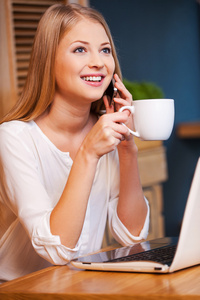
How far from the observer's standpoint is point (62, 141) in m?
1.72

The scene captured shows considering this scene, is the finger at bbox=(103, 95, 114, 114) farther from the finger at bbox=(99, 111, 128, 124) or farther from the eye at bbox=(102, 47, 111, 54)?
the finger at bbox=(99, 111, 128, 124)

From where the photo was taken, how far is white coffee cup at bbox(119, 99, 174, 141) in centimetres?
128

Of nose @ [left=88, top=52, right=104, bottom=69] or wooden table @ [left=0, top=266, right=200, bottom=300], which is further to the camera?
nose @ [left=88, top=52, right=104, bottom=69]

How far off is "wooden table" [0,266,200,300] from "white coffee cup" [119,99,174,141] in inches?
14.2

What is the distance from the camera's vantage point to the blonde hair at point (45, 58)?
159cm

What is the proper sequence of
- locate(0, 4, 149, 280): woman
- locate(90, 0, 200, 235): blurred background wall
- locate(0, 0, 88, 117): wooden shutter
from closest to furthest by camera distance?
1. locate(0, 4, 149, 280): woman
2. locate(0, 0, 88, 117): wooden shutter
3. locate(90, 0, 200, 235): blurred background wall

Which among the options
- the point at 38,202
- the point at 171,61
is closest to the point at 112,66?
the point at 38,202

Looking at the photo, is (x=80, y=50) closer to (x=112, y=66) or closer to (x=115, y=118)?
(x=112, y=66)

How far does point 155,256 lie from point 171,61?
3756 millimetres

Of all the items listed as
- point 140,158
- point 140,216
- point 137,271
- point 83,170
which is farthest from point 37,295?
point 140,158

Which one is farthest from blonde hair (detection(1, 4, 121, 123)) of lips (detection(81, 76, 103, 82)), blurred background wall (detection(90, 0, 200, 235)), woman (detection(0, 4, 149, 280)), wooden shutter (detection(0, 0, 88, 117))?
blurred background wall (detection(90, 0, 200, 235))

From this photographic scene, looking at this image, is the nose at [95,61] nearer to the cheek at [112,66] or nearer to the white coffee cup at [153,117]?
the cheek at [112,66]

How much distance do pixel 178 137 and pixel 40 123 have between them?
3309mm

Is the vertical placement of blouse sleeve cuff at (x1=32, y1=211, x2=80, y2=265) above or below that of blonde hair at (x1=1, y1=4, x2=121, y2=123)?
below
